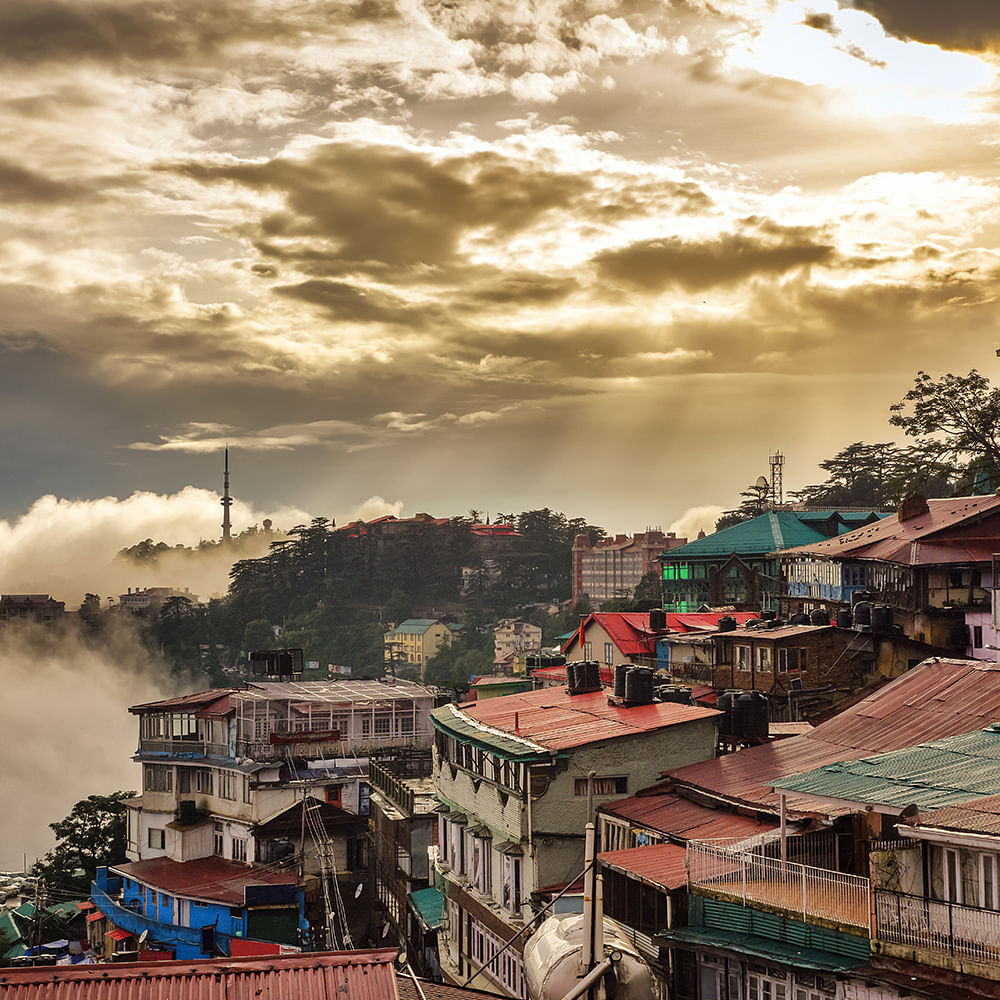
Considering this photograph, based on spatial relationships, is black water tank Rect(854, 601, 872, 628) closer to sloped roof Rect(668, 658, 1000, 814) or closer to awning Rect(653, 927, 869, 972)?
sloped roof Rect(668, 658, 1000, 814)

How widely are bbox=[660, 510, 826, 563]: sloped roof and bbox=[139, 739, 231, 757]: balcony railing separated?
140 feet

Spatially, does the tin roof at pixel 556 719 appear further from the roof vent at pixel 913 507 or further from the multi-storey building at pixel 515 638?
the multi-storey building at pixel 515 638

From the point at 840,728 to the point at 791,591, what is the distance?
38284mm

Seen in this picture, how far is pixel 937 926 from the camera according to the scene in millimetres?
15141

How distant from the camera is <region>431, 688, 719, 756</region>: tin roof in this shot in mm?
27594

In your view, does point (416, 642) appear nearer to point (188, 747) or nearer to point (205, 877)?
point (188, 747)

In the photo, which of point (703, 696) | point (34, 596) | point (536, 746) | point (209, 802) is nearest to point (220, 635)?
point (34, 596)

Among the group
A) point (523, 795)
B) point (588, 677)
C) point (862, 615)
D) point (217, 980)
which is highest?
point (862, 615)

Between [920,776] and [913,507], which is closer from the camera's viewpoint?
[920,776]

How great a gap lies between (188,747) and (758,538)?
44.9 metres

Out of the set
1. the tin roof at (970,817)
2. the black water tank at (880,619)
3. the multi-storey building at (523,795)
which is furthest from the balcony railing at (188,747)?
the tin roof at (970,817)

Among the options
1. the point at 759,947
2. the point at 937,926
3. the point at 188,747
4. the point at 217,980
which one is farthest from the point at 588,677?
the point at 188,747

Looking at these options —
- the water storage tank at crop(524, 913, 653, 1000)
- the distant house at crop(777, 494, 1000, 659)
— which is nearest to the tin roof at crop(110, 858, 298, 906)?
the distant house at crop(777, 494, 1000, 659)

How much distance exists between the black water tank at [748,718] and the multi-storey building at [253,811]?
1953cm
